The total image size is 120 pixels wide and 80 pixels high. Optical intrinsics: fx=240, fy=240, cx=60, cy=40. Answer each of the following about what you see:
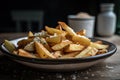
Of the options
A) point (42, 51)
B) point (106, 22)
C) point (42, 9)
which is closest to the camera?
point (42, 51)

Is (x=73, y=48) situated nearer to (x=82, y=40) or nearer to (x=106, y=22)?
(x=82, y=40)

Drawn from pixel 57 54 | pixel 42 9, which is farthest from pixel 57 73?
pixel 42 9

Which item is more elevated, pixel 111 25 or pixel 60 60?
pixel 60 60

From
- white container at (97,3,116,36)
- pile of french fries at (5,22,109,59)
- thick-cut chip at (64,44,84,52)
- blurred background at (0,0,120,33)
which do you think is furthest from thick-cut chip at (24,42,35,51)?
blurred background at (0,0,120,33)

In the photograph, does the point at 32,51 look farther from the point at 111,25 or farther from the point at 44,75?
the point at 111,25

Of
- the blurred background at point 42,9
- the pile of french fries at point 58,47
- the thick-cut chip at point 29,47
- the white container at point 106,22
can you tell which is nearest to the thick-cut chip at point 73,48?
the pile of french fries at point 58,47

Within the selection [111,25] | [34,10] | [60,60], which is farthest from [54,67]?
[34,10]

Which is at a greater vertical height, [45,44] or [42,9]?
[45,44]

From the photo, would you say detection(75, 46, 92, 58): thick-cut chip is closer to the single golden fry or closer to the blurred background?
the single golden fry
